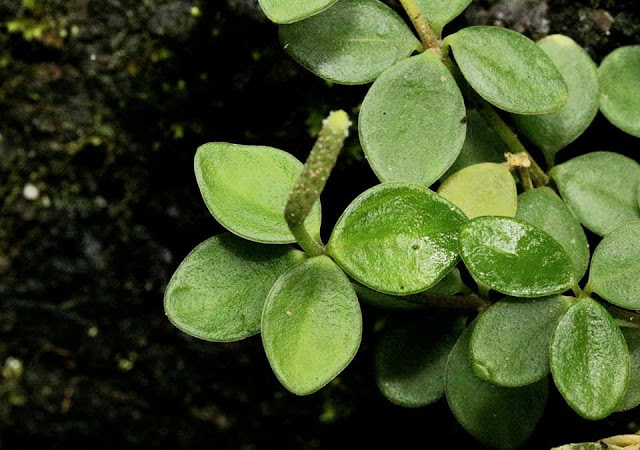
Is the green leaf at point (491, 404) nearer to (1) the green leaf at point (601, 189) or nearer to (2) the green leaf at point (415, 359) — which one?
(2) the green leaf at point (415, 359)

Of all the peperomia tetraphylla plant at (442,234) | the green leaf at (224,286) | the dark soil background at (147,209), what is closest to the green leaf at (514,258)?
the peperomia tetraphylla plant at (442,234)

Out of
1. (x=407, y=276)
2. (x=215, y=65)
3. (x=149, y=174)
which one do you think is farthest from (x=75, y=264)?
(x=407, y=276)

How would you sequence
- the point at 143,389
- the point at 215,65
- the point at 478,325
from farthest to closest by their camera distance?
the point at 143,389 → the point at 215,65 → the point at 478,325

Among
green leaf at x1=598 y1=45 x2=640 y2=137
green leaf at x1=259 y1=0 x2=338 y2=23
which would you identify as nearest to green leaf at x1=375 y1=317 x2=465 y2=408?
green leaf at x1=598 y1=45 x2=640 y2=137

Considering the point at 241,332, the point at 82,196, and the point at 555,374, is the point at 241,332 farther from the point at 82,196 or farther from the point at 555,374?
the point at 82,196

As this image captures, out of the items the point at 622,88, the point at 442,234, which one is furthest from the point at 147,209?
the point at 622,88

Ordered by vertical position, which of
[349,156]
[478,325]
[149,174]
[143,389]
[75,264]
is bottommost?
[143,389]

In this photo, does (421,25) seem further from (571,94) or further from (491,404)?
(491,404)
